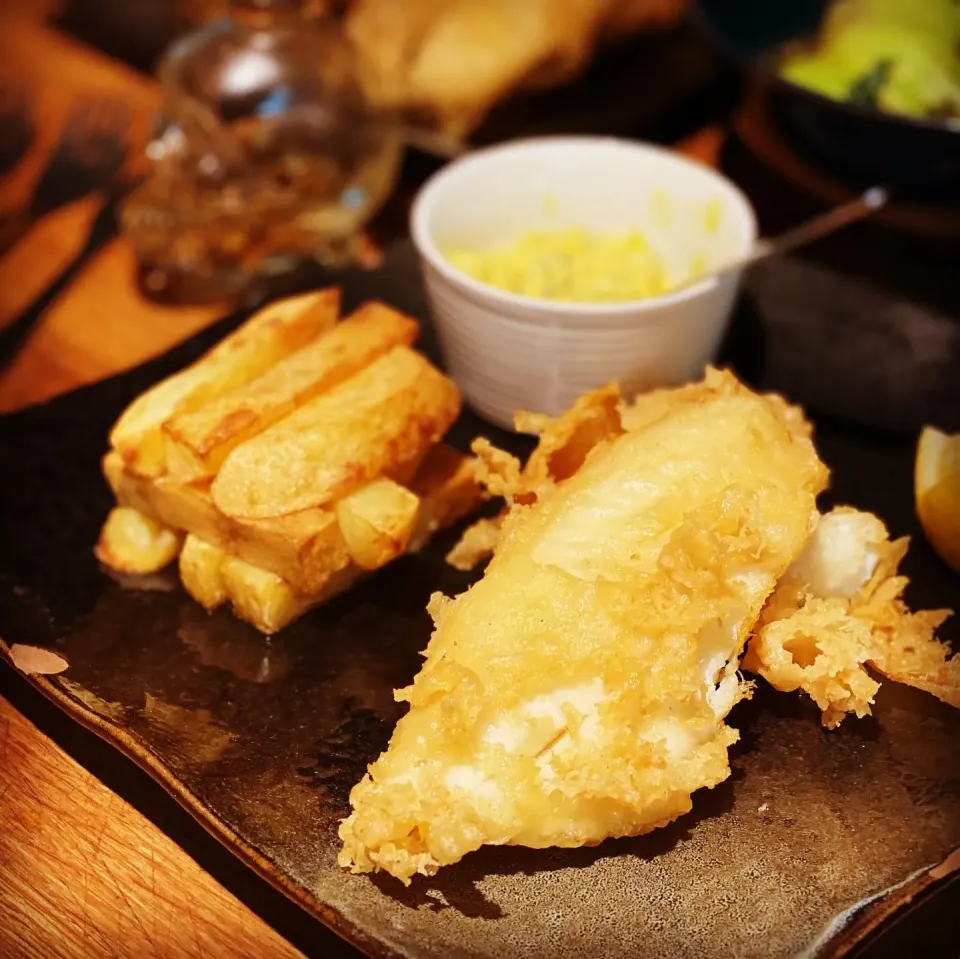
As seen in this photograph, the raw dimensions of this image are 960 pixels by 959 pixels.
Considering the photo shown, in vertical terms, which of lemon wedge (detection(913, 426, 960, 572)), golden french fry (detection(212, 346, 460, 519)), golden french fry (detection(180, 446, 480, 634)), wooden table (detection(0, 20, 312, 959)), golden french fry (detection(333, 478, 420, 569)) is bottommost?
lemon wedge (detection(913, 426, 960, 572))

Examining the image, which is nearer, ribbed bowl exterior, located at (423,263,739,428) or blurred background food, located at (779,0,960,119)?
ribbed bowl exterior, located at (423,263,739,428)

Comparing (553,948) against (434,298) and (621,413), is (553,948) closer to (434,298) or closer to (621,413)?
(621,413)

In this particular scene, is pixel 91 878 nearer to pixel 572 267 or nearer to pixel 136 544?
pixel 136 544

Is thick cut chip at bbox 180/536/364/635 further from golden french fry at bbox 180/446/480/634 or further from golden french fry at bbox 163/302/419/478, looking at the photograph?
golden french fry at bbox 163/302/419/478

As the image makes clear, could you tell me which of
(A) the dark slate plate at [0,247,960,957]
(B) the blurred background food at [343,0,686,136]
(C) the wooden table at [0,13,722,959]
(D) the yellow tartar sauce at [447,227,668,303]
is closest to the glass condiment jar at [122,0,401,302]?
(B) the blurred background food at [343,0,686,136]

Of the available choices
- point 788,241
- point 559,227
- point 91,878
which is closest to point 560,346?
point 559,227

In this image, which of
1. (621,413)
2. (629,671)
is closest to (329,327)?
(621,413)
